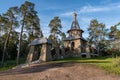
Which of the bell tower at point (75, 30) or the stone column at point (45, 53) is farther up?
the bell tower at point (75, 30)

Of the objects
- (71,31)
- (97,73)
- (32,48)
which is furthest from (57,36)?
(97,73)

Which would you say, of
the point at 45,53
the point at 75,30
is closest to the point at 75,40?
the point at 75,30

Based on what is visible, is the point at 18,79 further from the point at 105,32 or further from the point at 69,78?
the point at 105,32

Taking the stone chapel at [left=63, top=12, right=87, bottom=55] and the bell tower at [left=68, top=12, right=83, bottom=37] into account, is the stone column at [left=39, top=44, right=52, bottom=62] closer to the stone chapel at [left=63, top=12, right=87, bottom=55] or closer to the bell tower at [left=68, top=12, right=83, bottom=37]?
the stone chapel at [left=63, top=12, right=87, bottom=55]

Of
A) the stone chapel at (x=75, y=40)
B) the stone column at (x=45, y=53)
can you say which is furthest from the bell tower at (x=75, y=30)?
the stone column at (x=45, y=53)

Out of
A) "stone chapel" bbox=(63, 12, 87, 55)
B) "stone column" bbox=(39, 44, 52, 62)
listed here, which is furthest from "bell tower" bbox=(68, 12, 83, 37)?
"stone column" bbox=(39, 44, 52, 62)

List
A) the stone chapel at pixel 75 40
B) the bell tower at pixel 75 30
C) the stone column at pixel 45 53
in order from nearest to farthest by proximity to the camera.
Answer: the stone column at pixel 45 53, the stone chapel at pixel 75 40, the bell tower at pixel 75 30

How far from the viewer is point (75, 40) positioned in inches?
1663

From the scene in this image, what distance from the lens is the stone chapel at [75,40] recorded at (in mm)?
41406

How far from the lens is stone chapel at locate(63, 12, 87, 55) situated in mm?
41406

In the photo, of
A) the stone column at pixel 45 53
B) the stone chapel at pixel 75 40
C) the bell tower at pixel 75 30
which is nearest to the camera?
the stone column at pixel 45 53

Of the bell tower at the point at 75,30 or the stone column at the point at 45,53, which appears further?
the bell tower at the point at 75,30

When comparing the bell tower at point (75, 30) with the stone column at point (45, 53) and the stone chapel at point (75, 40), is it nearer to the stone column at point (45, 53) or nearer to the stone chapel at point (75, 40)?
the stone chapel at point (75, 40)

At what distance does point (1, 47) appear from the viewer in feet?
153
